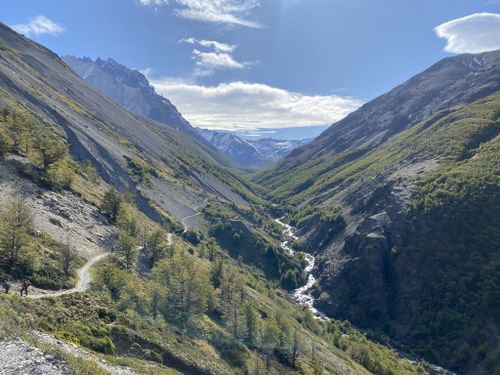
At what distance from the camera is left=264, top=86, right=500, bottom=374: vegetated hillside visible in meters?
122

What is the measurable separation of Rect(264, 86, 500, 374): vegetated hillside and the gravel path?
11885 cm

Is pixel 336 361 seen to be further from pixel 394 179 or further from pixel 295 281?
pixel 394 179

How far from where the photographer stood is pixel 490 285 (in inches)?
5025

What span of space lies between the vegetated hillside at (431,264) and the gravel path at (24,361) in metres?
119

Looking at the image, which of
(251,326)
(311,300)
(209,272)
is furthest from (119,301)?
(311,300)

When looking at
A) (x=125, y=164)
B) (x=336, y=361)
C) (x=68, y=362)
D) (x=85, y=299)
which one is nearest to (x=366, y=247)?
(x=336, y=361)

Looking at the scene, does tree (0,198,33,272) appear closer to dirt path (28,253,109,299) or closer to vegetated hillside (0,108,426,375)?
vegetated hillside (0,108,426,375)

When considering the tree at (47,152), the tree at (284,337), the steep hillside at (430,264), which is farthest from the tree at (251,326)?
the steep hillside at (430,264)

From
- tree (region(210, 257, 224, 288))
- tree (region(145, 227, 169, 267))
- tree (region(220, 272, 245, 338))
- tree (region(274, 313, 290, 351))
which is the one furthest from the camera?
tree (region(210, 257, 224, 288))

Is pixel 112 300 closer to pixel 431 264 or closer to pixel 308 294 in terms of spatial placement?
pixel 308 294

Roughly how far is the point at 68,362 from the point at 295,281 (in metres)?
147

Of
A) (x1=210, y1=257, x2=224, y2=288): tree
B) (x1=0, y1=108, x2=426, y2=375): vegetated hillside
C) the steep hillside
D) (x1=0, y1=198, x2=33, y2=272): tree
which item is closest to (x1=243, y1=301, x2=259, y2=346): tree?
(x1=0, y1=108, x2=426, y2=375): vegetated hillside

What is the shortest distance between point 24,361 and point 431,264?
147 metres

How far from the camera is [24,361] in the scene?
25.5 m
